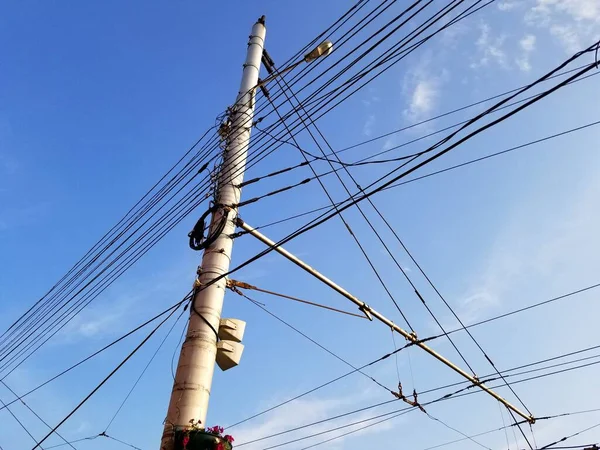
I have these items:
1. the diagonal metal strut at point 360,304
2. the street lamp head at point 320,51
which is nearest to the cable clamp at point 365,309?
the diagonal metal strut at point 360,304

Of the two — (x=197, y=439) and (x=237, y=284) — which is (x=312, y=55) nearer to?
(x=237, y=284)

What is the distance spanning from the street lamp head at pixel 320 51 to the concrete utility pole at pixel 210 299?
1.33 meters

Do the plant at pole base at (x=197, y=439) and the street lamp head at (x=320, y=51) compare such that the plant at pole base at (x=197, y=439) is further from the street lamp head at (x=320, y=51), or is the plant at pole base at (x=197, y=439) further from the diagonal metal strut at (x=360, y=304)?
the street lamp head at (x=320, y=51)

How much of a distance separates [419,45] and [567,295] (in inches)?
213

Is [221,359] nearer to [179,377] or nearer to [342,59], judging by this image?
[179,377]

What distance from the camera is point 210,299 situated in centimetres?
699

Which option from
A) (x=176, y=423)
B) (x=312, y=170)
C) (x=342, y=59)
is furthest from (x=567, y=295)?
(x=176, y=423)

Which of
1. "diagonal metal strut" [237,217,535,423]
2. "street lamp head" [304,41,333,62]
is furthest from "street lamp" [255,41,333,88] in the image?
"diagonal metal strut" [237,217,535,423]

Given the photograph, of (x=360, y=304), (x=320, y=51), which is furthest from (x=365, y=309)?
(x=320, y=51)

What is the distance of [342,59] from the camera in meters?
7.88

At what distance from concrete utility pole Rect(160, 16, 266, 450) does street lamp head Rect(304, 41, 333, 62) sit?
1.33m

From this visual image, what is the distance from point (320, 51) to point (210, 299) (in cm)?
571

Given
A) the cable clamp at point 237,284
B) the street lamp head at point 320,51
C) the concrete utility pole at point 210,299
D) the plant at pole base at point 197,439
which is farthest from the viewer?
the street lamp head at point 320,51

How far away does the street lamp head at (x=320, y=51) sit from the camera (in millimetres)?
9688
